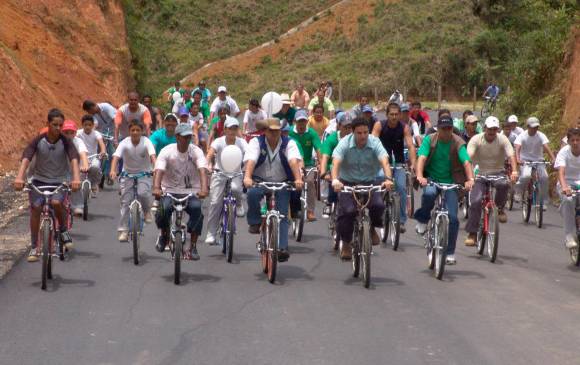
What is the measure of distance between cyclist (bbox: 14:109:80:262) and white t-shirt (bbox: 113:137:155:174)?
1.85m

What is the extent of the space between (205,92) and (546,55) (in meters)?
10.0

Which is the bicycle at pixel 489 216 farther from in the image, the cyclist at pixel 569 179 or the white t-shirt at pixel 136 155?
the white t-shirt at pixel 136 155

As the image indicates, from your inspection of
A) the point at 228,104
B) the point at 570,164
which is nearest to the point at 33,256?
the point at 570,164

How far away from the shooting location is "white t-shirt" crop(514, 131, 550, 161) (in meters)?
20.0

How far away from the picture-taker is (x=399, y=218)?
15797mm

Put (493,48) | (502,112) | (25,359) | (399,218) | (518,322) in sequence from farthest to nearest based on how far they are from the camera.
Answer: (493,48) → (502,112) → (399,218) → (518,322) → (25,359)

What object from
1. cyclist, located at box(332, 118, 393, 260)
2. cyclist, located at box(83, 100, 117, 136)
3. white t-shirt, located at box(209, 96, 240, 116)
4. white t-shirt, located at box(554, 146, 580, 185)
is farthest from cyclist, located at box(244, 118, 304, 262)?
white t-shirt, located at box(209, 96, 240, 116)

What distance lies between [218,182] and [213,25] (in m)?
91.5

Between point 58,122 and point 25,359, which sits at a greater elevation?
point 58,122

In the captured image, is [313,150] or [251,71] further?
[251,71]

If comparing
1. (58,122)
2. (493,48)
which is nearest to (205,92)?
(58,122)

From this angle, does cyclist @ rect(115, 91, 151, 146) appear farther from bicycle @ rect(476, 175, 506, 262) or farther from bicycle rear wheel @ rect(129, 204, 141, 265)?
bicycle @ rect(476, 175, 506, 262)

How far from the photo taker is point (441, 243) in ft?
44.3

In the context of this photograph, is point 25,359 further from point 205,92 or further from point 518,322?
point 205,92
